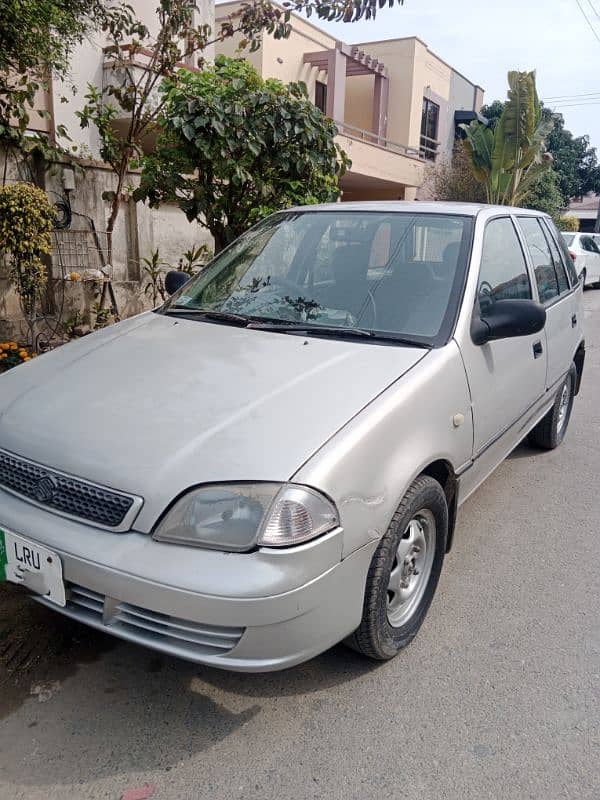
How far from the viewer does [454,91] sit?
26672mm

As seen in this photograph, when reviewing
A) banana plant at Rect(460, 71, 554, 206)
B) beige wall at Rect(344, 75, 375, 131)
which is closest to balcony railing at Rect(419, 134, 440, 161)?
beige wall at Rect(344, 75, 375, 131)

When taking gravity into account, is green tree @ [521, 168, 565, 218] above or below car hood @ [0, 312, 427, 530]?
above

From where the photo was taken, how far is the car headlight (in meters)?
2.02

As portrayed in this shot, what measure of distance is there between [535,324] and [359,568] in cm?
152

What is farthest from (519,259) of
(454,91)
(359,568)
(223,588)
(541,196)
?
(454,91)

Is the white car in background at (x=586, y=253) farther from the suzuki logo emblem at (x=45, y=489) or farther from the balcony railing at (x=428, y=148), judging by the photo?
the suzuki logo emblem at (x=45, y=489)

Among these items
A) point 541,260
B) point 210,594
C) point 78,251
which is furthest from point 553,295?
point 78,251

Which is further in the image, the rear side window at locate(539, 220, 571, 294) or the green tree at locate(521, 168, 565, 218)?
the green tree at locate(521, 168, 565, 218)

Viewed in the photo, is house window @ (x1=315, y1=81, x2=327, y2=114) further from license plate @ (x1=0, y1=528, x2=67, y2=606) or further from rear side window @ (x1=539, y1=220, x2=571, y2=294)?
license plate @ (x1=0, y1=528, x2=67, y2=606)

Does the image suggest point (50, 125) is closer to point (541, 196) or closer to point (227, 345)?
point (227, 345)

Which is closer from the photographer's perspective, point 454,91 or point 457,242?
point 457,242

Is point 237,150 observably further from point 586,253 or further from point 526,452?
point 586,253

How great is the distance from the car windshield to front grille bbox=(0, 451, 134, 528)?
1.27 metres

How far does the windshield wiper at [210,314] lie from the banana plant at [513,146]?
14.6m
